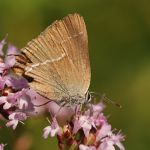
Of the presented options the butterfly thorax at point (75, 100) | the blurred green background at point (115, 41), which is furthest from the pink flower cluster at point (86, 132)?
the blurred green background at point (115, 41)

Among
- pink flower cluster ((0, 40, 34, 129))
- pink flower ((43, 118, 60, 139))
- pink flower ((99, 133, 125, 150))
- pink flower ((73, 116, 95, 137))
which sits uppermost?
pink flower cluster ((0, 40, 34, 129))

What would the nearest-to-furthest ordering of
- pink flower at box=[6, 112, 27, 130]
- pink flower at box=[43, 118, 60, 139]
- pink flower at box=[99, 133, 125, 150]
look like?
1. pink flower at box=[6, 112, 27, 130]
2. pink flower at box=[43, 118, 60, 139]
3. pink flower at box=[99, 133, 125, 150]

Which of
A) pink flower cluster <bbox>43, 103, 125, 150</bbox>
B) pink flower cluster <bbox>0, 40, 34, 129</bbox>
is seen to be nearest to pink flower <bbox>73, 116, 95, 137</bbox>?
pink flower cluster <bbox>43, 103, 125, 150</bbox>

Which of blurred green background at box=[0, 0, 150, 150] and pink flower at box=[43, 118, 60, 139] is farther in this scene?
blurred green background at box=[0, 0, 150, 150]

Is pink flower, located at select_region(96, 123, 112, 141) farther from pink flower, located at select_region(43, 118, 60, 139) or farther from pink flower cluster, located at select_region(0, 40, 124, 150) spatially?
pink flower, located at select_region(43, 118, 60, 139)

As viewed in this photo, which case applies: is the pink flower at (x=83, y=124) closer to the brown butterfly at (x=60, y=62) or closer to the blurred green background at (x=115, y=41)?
the brown butterfly at (x=60, y=62)

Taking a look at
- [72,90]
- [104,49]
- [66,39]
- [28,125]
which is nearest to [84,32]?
[66,39]
